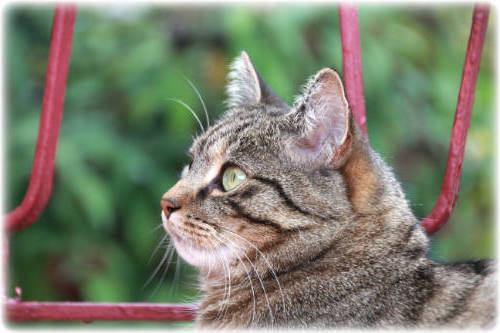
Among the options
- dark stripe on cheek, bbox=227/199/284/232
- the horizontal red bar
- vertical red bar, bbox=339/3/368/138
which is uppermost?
vertical red bar, bbox=339/3/368/138

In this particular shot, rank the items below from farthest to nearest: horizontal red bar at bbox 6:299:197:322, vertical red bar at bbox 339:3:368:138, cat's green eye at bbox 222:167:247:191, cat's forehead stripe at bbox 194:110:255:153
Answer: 1. cat's forehead stripe at bbox 194:110:255:153
2. cat's green eye at bbox 222:167:247:191
3. vertical red bar at bbox 339:3:368:138
4. horizontal red bar at bbox 6:299:197:322

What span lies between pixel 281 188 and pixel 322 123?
0.69ft

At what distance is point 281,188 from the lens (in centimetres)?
176

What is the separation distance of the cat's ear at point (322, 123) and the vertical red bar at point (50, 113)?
63 cm

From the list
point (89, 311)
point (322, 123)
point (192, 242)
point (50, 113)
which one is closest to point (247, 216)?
point (192, 242)

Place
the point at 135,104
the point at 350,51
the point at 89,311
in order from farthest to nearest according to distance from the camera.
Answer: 1. the point at 135,104
2. the point at 350,51
3. the point at 89,311

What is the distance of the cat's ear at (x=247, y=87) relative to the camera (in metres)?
2.15

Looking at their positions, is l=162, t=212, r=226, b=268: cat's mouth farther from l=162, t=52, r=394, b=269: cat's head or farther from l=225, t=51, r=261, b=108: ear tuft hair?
l=225, t=51, r=261, b=108: ear tuft hair

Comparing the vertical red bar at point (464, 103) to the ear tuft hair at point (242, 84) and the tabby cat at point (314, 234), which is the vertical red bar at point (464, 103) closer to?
the tabby cat at point (314, 234)

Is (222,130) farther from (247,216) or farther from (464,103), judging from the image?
(464,103)

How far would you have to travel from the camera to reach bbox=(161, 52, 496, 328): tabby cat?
5.37 ft

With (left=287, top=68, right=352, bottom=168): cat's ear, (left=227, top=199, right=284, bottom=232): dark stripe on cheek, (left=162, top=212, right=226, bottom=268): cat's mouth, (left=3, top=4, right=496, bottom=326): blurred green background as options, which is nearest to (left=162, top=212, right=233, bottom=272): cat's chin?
(left=162, top=212, right=226, bottom=268): cat's mouth

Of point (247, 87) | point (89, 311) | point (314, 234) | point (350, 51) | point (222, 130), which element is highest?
point (350, 51)

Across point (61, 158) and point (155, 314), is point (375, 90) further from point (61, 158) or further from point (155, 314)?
point (155, 314)
